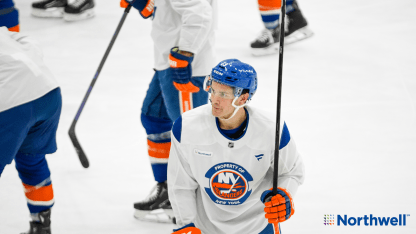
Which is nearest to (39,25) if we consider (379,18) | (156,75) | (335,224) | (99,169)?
(99,169)

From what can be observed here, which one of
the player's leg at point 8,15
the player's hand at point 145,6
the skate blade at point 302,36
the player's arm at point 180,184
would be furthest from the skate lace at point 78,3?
the player's arm at point 180,184

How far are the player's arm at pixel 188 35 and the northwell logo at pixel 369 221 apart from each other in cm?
97

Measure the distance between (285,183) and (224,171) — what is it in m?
0.21

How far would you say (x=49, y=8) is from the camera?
507 centimetres

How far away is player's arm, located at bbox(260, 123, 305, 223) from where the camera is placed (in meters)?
1.67

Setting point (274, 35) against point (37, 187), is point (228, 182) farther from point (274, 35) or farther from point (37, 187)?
point (274, 35)

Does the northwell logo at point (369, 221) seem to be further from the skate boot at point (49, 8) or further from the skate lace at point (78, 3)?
the skate boot at point (49, 8)

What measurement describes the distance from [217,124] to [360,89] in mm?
2363

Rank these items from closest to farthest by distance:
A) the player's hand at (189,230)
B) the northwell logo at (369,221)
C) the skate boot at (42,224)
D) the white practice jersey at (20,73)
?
the player's hand at (189,230)
the white practice jersey at (20,73)
the skate boot at (42,224)
the northwell logo at (369,221)

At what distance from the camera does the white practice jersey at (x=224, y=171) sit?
5.77ft

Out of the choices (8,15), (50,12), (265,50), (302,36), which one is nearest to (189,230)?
(8,15)

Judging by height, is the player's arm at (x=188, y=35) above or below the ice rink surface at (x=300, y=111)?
above

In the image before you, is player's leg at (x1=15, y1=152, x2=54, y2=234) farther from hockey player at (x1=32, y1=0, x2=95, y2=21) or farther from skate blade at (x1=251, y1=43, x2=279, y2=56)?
hockey player at (x1=32, y1=0, x2=95, y2=21)

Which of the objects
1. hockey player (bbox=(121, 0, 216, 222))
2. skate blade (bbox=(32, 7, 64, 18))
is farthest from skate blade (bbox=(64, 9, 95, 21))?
hockey player (bbox=(121, 0, 216, 222))
